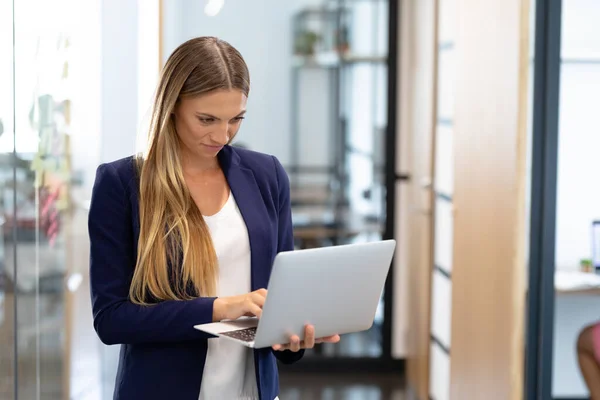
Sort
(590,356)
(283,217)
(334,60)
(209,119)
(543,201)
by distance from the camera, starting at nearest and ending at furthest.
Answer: (209,119)
(283,217)
(543,201)
(590,356)
(334,60)

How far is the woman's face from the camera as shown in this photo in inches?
67.4

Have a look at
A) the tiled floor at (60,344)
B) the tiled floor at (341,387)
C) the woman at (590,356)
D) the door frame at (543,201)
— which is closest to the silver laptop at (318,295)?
the tiled floor at (60,344)

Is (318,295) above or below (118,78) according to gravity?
below

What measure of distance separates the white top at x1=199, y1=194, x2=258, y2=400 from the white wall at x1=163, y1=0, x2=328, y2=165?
3.04 metres

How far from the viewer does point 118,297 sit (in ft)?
5.49

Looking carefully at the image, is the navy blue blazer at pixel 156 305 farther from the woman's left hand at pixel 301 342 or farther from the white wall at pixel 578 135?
the white wall at pixel 578 135

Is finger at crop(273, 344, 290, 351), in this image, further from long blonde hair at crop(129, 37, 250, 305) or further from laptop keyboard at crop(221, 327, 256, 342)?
long blonde hair at crop(129, 37, 250, 305)

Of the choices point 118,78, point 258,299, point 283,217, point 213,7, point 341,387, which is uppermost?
point 213,7

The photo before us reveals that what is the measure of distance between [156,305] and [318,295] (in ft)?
0.95

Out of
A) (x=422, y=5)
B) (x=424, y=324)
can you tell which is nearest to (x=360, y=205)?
(x=424, y=324)

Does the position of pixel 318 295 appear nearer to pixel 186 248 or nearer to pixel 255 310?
pixel 255 310

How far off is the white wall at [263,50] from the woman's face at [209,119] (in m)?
3.00

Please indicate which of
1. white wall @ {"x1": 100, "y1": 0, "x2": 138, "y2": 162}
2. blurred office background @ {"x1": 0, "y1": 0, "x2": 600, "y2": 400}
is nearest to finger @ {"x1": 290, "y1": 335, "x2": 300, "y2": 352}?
blurred office background @ {"x1": 0, "y1": 0, "x2": 600, "y2": 400}

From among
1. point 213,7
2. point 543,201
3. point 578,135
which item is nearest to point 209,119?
point 543,201
